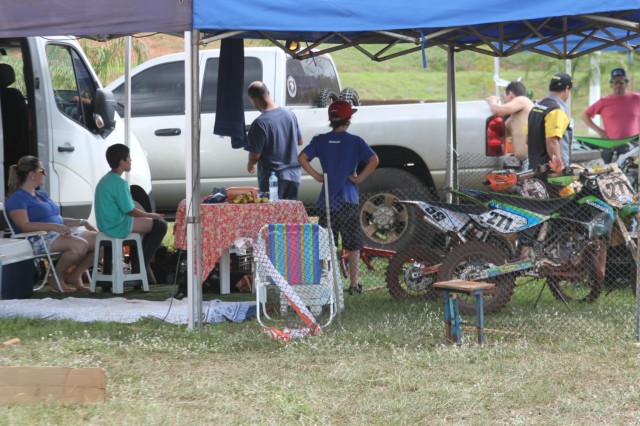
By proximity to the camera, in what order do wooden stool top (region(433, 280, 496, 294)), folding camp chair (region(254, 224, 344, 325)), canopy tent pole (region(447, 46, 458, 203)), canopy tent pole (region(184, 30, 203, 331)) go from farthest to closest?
1. canopy tent pole (region(447, 46, 458, 203))
2. folding camp chair (region(254, 224, 344, 325))
3. canopy tent pole (region(184, 30, 203, 331))
4. wooden stool top (region(433, 280, 496, 294))

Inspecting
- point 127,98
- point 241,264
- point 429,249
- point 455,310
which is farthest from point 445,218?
point 127,98

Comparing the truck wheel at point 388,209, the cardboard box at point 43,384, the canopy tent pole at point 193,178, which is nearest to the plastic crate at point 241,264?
the truck wheel at point 388,209

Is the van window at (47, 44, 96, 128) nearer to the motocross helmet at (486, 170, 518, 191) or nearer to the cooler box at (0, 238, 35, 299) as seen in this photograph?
the cooler box at (0, 238, 35, 299)

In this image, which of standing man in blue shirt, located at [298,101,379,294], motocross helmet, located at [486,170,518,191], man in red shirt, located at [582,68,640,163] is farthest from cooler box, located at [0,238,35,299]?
man in red shirt, located at [582,68,640,163]

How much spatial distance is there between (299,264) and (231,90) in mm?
2270

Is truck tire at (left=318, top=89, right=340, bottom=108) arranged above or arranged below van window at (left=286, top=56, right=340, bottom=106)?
below

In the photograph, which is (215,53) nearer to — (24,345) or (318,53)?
(318,53)

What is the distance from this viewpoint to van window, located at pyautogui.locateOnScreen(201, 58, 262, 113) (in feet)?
36.3

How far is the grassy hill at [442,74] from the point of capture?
30.6 metres

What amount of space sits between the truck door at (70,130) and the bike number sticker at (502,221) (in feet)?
12.4

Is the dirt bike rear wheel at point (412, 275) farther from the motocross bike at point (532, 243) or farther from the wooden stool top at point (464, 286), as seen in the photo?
the wooden stool top at point (464, 286)

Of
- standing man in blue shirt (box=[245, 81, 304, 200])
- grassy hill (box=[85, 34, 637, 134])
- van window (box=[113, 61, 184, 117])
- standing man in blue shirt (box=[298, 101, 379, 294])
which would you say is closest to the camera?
standing man in blue shirt (box=[298, 101, 379, 294])

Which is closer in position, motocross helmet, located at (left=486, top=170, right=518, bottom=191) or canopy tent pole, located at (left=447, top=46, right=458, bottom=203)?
motocross helmet, located at (left=486, top=170, right=518, bottom=191)

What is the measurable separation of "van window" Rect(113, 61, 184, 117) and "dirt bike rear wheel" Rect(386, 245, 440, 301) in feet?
12.4
